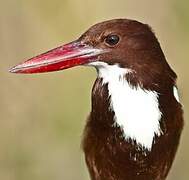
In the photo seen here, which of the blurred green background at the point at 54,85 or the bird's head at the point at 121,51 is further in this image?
the blurred green background at the point at 54,85

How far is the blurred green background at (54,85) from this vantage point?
4355mm

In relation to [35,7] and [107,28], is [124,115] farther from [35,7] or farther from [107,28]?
[35,7]

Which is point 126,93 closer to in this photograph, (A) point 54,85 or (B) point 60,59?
(B) point 60,59

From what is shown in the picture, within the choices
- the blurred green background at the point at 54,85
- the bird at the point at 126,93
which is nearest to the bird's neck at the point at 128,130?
the bird at the point at 126,93

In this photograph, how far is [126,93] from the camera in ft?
10.5

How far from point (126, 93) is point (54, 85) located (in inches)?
53.1

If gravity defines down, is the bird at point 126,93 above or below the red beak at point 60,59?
below

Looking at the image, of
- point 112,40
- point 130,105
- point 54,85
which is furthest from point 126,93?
point 54,85

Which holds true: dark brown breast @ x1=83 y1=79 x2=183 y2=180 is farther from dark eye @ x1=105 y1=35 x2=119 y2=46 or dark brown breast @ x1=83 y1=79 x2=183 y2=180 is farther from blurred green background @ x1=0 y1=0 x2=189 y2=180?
blurred green background @ x1=0 y1=0 x2=189 y2=180

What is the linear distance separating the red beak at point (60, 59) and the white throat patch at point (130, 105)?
1.5 inches

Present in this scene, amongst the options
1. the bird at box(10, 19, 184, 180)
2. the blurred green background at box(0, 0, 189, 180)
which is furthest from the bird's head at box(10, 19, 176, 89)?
the blurred green background at box(0, 0, 189, 180)

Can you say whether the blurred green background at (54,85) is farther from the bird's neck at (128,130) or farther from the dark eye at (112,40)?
the dark eye at (112,40)

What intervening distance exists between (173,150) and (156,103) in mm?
261

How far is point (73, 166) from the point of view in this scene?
4340mm
